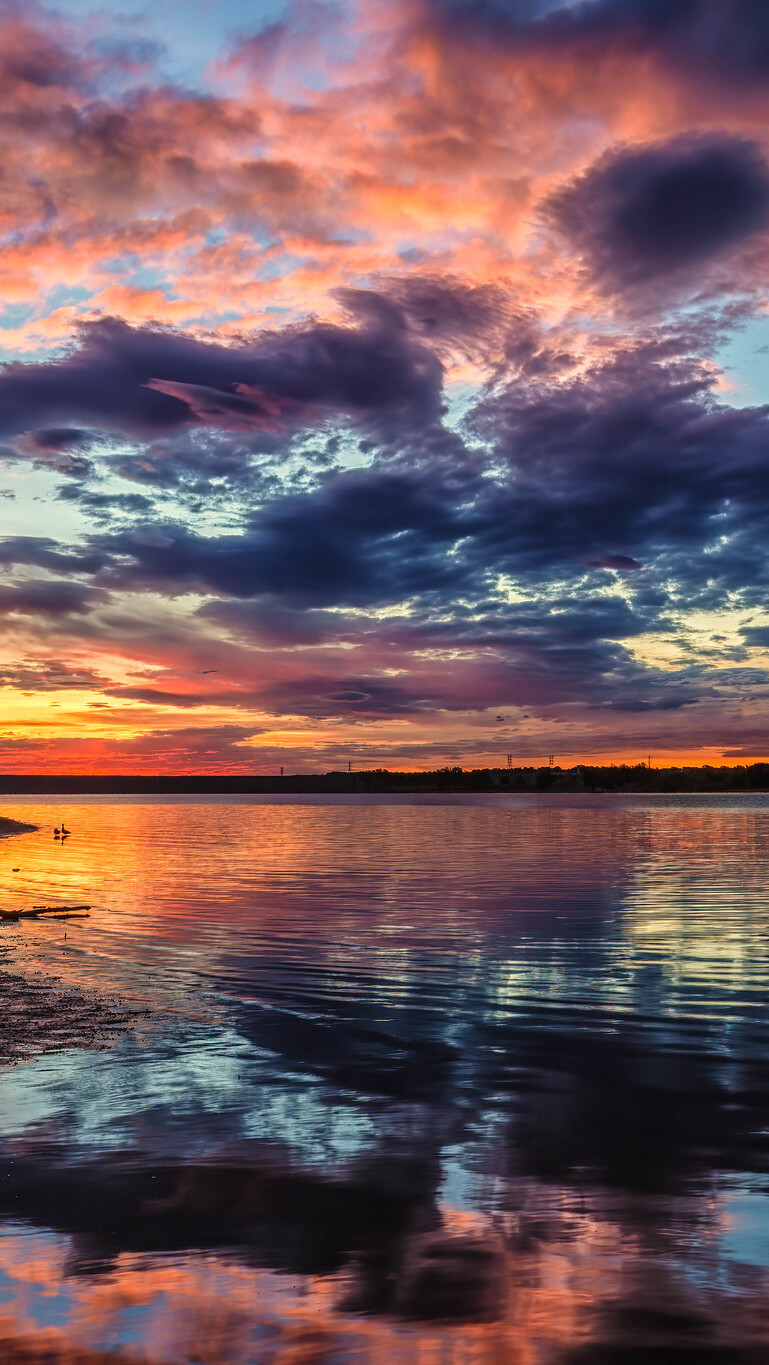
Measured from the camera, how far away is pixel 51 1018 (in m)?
18.3

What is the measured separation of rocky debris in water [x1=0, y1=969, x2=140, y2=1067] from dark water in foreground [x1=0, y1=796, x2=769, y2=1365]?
0.74 metres

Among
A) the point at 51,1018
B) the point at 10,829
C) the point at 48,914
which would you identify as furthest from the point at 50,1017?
the point at 10,829

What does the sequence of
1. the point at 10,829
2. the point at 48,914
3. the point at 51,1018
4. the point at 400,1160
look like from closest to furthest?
the point at 400,1160 < the point at 51,1018 < the point at 48,914 < the point at 10,829

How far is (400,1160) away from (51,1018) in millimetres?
9532

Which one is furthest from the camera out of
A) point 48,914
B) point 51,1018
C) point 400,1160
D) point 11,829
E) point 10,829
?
point 11,829

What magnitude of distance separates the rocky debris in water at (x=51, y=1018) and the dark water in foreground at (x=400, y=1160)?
29.3 inches

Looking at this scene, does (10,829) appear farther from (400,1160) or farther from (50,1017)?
(400,1160)

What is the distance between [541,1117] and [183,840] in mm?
80349

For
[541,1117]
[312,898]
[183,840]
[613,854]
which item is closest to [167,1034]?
[541,1117]

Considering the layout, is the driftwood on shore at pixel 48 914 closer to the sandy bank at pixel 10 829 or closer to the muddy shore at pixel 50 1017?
the muddy shore at pixel 50 1017

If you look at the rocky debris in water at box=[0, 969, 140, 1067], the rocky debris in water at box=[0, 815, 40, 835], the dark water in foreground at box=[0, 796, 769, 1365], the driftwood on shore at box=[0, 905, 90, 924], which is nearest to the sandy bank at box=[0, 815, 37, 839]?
the rocky debris in water at box=[0, 815, 40, 835]

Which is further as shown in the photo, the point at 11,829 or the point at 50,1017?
the point at 11,829

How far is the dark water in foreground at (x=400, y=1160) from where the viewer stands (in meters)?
7.80

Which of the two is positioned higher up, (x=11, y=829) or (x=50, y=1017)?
(x=50, y=1017)
